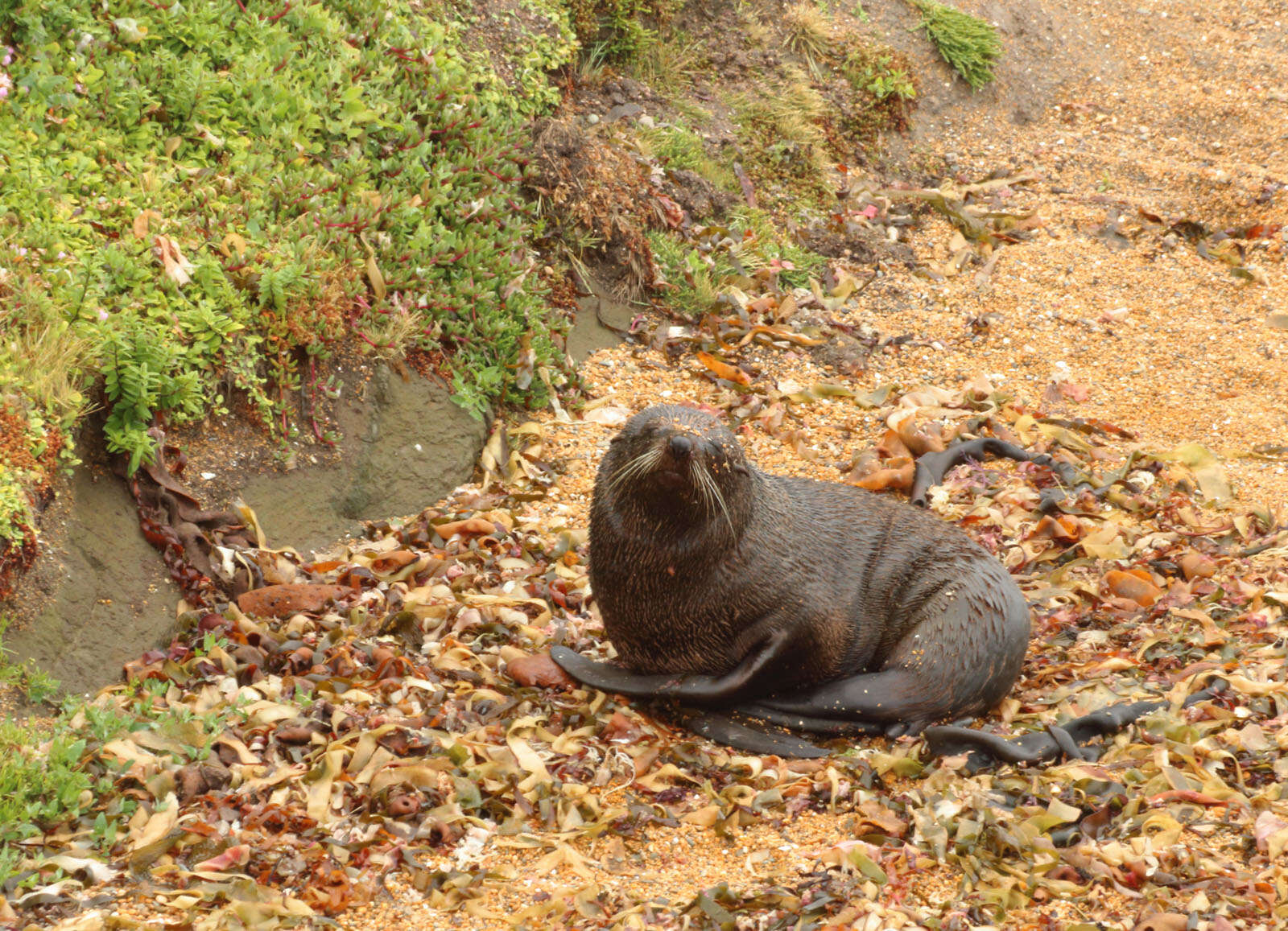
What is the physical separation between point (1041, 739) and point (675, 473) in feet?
4.90

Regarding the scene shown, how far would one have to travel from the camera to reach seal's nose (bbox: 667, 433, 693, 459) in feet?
13.6

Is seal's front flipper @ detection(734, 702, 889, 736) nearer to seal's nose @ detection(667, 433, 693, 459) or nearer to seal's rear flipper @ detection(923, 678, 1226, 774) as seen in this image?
seal's rear flipper @ detection(923, 678, 1226, 774)

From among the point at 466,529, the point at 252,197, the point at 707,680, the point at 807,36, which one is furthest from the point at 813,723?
the point at 807,36

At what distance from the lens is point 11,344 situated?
178 inches

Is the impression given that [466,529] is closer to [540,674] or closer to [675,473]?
[540,674]

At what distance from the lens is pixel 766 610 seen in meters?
4.54

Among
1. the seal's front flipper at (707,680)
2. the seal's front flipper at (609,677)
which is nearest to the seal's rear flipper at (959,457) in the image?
the seal's front flipper at (707,680)

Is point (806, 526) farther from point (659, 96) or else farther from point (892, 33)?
point (892, 33)

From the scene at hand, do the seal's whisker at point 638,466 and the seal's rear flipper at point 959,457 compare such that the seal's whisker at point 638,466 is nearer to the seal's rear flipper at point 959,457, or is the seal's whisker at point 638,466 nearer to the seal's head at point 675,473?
the seal's head at point 675,473

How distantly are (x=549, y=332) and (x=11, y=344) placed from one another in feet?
9.56

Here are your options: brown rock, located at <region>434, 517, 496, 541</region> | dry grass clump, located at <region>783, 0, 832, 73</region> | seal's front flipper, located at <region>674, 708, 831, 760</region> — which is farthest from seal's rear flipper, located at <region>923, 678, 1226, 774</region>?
dry grass clump, located at <region>783, 0, 832, 73</region>

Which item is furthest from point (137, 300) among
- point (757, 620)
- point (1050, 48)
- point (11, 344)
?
point (1050, 48)

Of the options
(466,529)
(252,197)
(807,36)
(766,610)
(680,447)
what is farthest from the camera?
(807,36)

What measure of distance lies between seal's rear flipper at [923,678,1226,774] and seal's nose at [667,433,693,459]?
1.25 metres
